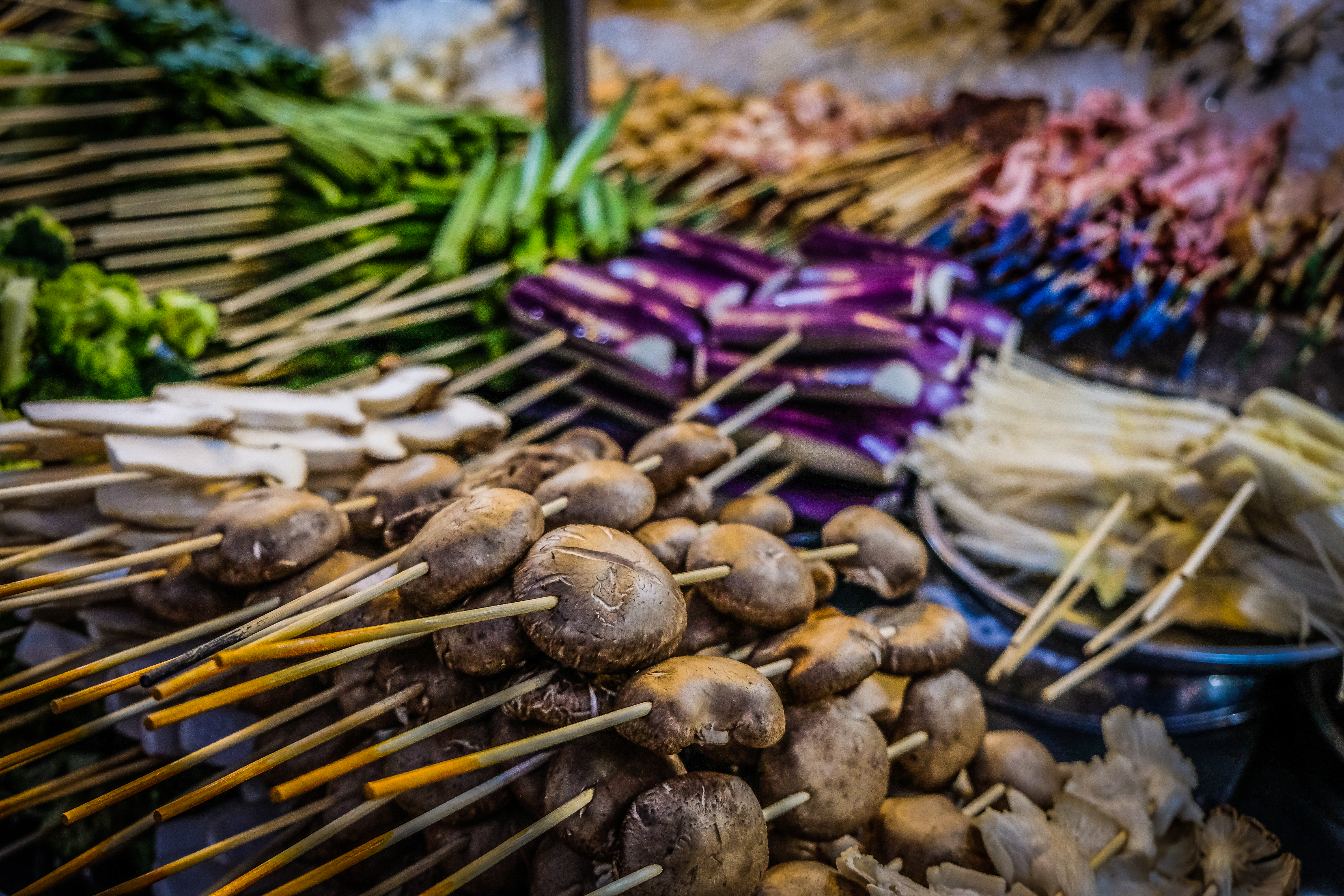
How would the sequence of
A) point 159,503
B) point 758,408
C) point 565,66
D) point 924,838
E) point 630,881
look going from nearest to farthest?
point 630,881 < point 924,838 < point 159,503 < point 758,408 < point 565,66

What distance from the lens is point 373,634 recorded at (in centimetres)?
121

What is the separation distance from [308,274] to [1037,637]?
3.02m

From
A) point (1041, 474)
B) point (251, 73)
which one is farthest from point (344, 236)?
point (1041, 474)

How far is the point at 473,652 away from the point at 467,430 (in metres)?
1.09

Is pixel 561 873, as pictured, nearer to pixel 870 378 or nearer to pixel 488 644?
pixel 488 644

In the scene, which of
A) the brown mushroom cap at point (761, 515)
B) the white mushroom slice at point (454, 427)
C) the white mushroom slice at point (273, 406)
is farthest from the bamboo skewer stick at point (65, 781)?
the brown mushroom cap at point (761, 515)

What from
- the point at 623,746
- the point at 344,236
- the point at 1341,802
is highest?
the point at 344,236

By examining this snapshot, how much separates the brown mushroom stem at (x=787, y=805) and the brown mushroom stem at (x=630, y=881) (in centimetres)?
26

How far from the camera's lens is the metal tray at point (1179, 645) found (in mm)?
1846

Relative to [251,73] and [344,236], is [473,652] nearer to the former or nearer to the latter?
[344,236]

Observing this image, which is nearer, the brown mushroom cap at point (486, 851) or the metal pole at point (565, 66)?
the brown mushroom cap at point (486, 851)

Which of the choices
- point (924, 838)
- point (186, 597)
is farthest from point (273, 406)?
point (924, 838)

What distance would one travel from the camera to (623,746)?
1.34m

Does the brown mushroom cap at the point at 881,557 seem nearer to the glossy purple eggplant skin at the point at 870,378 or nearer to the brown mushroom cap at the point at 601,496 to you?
the brown mushroom cap at the point at 601,496
